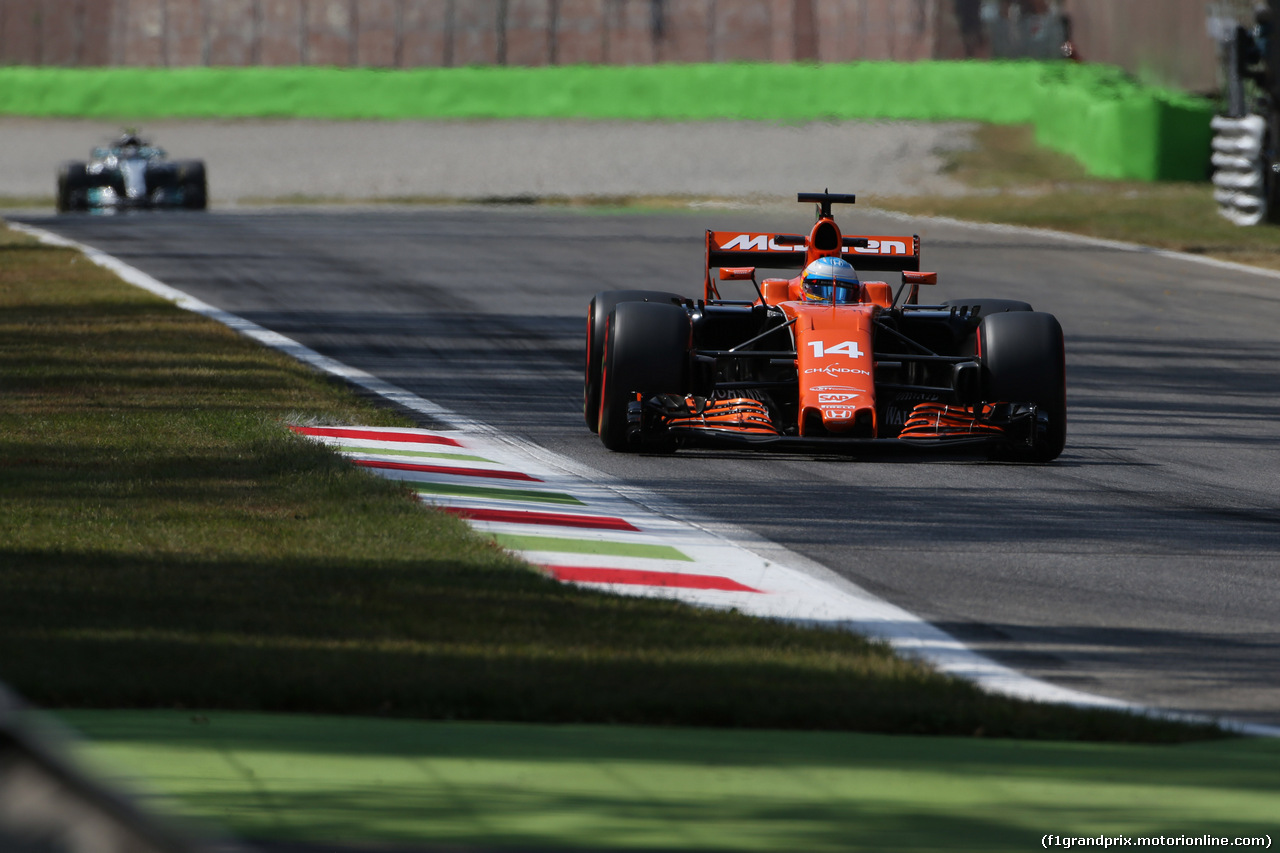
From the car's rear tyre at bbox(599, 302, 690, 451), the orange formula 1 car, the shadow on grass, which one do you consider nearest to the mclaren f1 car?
the orange formula 1 car

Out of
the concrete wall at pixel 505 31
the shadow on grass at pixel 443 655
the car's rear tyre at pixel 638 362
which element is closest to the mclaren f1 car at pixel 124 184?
the concrete wall at pixel 505 31

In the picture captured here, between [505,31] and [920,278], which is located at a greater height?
[505,31]

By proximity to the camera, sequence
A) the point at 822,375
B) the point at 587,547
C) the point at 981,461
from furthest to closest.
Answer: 1. the point at 981,461
2. the point at 822,375
3. the point at 587,547

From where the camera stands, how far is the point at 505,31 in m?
49.4

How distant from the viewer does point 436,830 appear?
395cm

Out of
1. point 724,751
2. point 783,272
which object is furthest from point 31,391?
point 783,272

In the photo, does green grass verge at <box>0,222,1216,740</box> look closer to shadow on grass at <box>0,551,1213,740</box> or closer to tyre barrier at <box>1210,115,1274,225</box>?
shadow on grass at <box>0,551,1213,740</box>

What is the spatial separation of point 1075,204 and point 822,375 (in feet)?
78.9

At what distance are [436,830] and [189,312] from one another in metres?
12.9

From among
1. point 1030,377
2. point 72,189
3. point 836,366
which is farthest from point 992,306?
point 72,189

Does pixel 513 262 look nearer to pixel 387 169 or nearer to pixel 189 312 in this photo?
pixel 189 312

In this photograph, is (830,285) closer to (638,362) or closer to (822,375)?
(822,375)

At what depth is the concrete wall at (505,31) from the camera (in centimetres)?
4656

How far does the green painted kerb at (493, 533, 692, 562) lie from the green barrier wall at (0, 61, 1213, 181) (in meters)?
31.1
